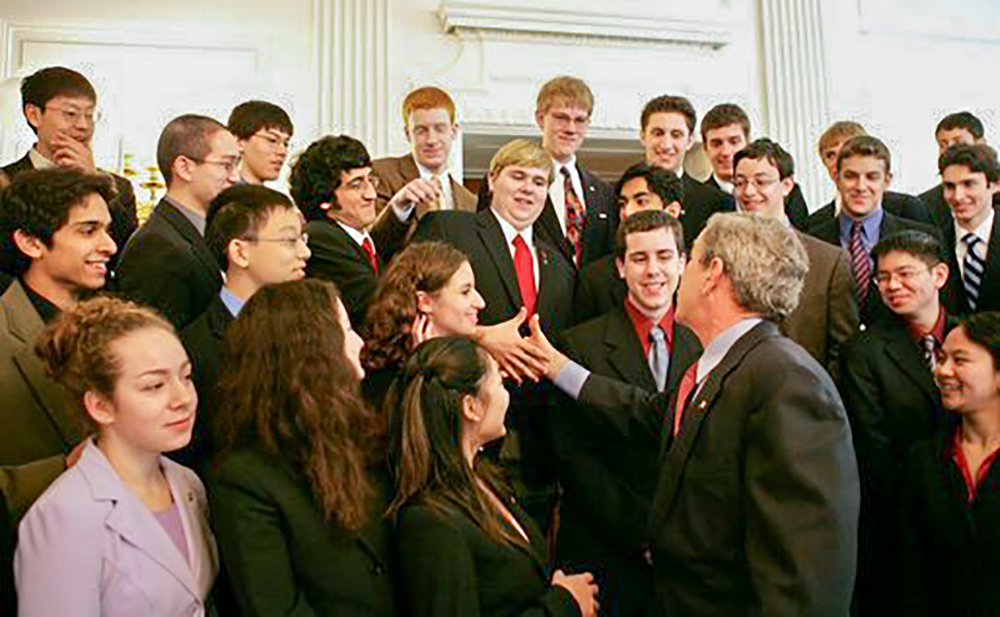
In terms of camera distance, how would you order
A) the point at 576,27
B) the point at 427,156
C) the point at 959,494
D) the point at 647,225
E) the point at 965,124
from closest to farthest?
the point at 959,494 < the point at 647,225 < the point at 427,156 < the point at 965,124 < the point at 576,27

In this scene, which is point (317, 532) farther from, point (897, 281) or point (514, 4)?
point (514, 4)

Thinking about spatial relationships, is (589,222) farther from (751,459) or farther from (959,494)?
(751,459)

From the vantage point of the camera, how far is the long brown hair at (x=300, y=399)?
1805 millimetres

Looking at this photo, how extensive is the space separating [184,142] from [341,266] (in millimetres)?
681

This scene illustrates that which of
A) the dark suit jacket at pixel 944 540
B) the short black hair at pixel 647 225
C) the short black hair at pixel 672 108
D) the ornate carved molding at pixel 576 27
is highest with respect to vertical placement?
the ornate carved molding at pixel 576 27

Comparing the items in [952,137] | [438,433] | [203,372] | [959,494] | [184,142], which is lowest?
[959,494]

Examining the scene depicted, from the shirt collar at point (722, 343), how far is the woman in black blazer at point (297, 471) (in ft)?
2.63

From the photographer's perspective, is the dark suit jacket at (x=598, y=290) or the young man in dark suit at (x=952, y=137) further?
the young man in dark suit at (x=952, y=137)

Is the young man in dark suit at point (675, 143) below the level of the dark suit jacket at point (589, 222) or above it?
above

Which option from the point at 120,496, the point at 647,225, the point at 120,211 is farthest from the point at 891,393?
the point at 120,211

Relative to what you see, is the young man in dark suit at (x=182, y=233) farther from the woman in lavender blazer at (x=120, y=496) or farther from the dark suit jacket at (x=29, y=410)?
the woman in lavender blazer at (x=120, y=496)

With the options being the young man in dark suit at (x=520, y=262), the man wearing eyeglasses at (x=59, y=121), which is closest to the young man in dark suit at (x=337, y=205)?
→ the young man in dark suit at (x=520, y=262)

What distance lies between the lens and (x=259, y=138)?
380 centimetres

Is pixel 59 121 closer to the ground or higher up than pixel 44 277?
higher up
